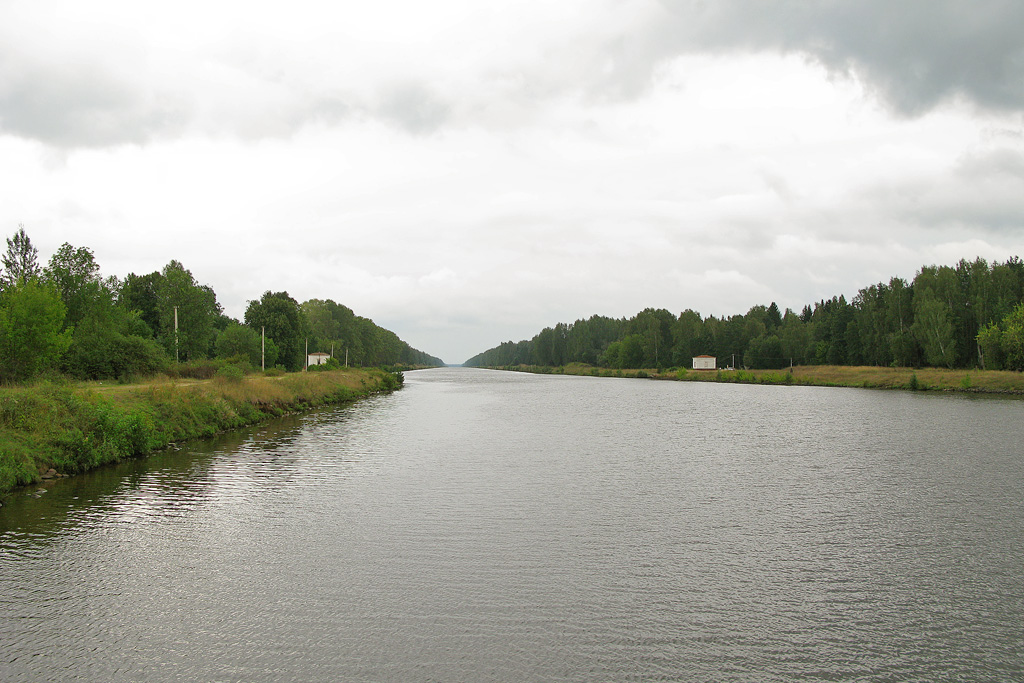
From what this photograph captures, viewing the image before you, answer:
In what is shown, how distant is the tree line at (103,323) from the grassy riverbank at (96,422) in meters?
6.35

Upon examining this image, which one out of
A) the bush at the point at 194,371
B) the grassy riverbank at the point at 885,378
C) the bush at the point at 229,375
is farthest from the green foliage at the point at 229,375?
the grassy riverbank at the point at 885,378

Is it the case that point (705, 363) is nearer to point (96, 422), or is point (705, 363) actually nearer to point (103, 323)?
point (103, 323)

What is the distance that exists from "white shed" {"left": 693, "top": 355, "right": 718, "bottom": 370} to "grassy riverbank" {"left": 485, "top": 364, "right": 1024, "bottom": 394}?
21.6 ft

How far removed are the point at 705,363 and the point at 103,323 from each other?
4143 inches

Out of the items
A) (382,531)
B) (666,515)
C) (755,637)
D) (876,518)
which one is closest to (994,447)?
(876,518)

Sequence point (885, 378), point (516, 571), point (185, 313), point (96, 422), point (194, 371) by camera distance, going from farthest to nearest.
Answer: point (885, 378), point (185, 313), point (194, 371), point (96, 422), point (516, 571)

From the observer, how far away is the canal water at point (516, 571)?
7.33 m

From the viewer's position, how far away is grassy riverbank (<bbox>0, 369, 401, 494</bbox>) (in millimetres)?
16547

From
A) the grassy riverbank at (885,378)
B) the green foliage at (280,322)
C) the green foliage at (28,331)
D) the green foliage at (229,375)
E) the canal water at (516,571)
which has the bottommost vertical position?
the canal water at (516,571)

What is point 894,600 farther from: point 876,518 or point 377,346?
point 377,346

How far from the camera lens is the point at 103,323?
40.7 meters

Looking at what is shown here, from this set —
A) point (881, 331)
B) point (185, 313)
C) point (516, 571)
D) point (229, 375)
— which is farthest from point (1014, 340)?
point (185, 313)

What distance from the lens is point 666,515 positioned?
46.1 ft

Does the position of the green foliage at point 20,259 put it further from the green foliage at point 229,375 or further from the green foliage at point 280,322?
the green foliage at point 280,322
